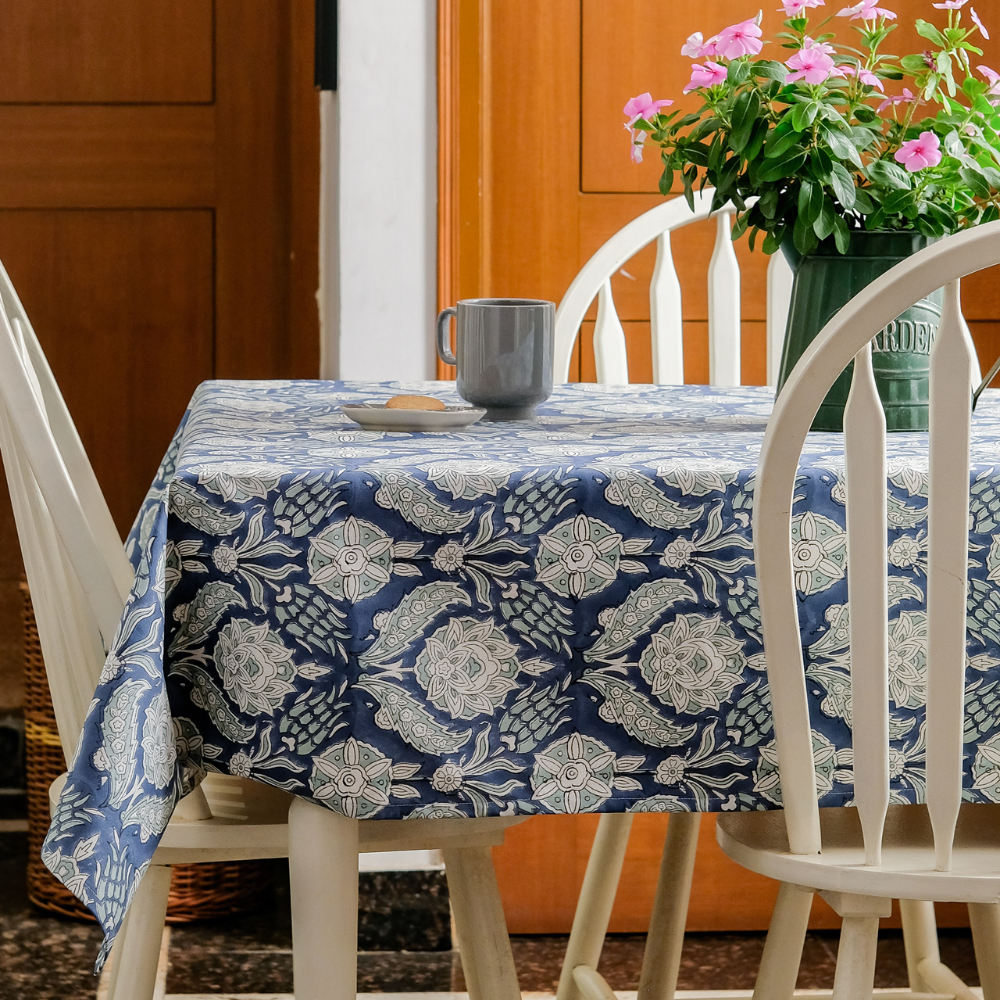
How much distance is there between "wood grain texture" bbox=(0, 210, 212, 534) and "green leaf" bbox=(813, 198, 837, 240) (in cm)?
155

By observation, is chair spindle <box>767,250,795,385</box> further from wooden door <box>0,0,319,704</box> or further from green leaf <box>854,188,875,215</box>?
wooden door <box>0,0,319,704</box>

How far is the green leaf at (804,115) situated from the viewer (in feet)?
3.35

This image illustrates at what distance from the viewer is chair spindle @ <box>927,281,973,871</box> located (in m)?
0.83

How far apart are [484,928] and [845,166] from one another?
70 centimetres

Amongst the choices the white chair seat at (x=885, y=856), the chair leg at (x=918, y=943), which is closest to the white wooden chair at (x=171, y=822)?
the white chair seat at (x=885, y=856)

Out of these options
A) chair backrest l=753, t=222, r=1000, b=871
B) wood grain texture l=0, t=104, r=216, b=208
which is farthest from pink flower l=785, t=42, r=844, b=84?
wood grain texture l=0, t=104, r=216, b=208

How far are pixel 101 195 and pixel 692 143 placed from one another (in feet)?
4.92

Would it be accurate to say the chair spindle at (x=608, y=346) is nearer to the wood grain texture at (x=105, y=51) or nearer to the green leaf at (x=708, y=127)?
the green leaf at (x=708, y=127)

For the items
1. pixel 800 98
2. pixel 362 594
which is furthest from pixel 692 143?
pixel 362 594

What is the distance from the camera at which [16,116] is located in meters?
2.31

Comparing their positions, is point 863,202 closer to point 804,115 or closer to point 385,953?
point 804,115

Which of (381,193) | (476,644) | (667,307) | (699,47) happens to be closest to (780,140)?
(699,47)

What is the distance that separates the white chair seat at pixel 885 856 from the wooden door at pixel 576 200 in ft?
3.50

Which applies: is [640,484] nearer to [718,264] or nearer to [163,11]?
[718,264]
